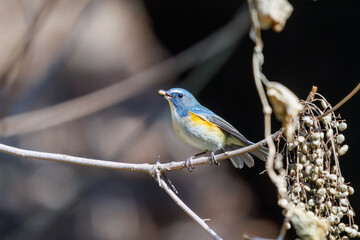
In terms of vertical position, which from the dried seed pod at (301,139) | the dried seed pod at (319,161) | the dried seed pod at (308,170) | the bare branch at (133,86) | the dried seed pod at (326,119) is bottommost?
the dried seed pod at (308,170)

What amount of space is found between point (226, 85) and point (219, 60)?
0.74 metres

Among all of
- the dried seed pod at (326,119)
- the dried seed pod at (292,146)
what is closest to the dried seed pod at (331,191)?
the dried seed pod at (292,146)

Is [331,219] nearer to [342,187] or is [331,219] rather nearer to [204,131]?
[342,187]

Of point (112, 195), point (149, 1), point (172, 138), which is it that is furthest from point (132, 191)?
point (149, 1)

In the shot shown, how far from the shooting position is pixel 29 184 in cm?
732

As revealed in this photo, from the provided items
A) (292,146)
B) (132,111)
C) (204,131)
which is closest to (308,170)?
(292,146)

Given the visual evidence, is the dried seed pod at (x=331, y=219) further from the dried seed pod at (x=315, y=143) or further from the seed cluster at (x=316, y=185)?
the dried seed pod at (x=315, y=143)

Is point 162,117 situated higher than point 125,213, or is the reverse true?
point 162,117

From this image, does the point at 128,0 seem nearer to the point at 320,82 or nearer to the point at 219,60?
the point at 219,60

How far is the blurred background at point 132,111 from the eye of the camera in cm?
680

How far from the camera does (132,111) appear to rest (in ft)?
26.1

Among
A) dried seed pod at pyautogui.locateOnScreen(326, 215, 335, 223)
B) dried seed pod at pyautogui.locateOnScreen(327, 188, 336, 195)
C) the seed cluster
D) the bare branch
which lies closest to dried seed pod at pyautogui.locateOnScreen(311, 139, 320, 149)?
the seed cluster

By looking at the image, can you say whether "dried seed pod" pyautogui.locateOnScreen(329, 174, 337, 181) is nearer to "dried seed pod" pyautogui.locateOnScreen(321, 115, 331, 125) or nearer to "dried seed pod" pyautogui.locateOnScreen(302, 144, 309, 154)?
"dried seed pod" pyautogui.locateOnScreen(302, 144, 309, 154)

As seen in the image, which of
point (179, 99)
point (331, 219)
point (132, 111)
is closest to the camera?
point (331, 219)
